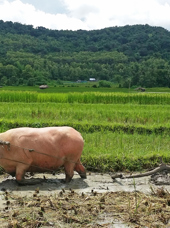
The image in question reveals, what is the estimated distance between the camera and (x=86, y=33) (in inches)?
3952

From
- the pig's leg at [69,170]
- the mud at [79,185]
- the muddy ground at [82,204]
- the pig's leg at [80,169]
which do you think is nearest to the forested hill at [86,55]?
the mud at [79,185]

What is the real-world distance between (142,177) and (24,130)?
74.3 inches

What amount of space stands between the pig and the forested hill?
35807 mm

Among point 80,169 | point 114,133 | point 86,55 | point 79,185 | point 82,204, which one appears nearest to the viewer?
point 82,204

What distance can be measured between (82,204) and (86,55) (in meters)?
75.2

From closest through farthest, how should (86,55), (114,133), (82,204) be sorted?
1. (82,204)
2. (114,133)
3. (86,55)

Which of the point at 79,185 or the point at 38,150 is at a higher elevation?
the point at 38,150

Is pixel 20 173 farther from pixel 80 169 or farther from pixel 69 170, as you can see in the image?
pixel 80 169

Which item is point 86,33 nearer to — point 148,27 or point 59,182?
point 148,27

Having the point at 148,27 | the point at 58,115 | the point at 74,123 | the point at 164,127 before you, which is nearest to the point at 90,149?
the point at 74,123

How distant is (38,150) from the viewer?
171 inches

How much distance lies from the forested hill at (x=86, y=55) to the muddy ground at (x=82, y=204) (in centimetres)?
3591

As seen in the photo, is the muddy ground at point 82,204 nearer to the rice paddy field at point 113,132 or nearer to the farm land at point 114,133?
the farm land at point 114,133

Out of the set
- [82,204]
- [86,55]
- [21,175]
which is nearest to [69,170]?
[21,175]
